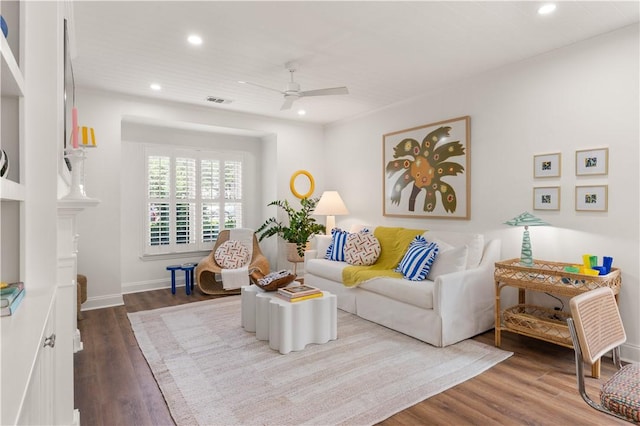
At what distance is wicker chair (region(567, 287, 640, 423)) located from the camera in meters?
1.46

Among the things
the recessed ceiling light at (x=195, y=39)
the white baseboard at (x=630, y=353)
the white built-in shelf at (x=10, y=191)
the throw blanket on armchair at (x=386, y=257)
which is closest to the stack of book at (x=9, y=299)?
the white built-in shelf at (x=10, y=191)

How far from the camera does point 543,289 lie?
291 centimetres

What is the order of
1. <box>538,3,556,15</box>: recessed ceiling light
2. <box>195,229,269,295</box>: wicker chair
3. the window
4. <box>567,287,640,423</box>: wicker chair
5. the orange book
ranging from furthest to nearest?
the window
<box>195,229,269,295</box>: wicker chair
the orange book
<box>538,3,556,15</box>: recessed ceiling light
<box>567,287,640,423</box>: wicker chair

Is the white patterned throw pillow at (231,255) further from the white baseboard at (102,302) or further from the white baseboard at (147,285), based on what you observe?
the white baseboard at (102,302)

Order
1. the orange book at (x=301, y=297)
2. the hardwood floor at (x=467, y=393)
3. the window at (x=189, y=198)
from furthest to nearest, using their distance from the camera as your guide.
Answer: the window at (x=189, y=198) → the orange book at (x=301, y=297) → the hardwood floor at (x=467, y=393)

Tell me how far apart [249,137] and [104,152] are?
2.40 meters

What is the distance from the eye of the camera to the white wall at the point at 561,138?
9.51 ft

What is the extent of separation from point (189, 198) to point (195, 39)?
10.2 feet

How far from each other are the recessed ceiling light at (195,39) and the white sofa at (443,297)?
277cm

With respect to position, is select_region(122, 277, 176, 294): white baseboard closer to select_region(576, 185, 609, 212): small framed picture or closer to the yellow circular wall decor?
the yellow circular wall decor

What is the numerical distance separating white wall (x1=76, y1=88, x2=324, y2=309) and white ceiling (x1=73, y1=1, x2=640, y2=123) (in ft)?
1.37

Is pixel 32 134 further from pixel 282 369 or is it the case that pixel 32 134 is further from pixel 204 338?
pixel 204 338

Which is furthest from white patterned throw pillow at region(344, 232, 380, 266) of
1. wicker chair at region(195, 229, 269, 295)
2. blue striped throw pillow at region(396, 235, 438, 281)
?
wicker chair at region(195, 229, 269, 295)

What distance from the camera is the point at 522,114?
3.60 meters
